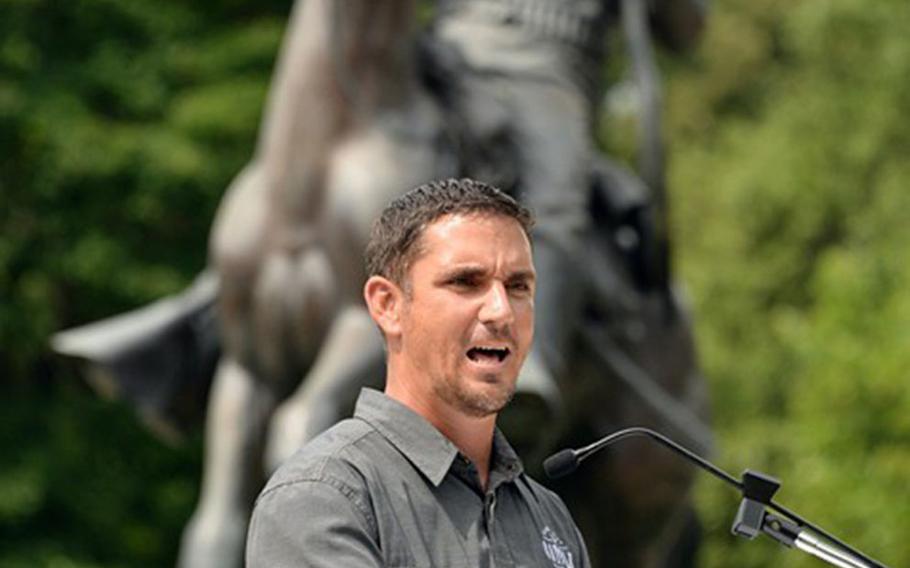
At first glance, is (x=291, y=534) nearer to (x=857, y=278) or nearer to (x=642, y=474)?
(x=642, y=474)

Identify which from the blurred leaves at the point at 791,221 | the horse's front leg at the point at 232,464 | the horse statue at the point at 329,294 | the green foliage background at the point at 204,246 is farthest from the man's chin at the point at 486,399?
the blurred leaves at the point at 791,221

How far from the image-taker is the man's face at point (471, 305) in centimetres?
272

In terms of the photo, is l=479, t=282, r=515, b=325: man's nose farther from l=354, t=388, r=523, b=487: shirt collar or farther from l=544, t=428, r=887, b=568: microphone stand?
l=544, t=428, r=887, b=568: microphone stand

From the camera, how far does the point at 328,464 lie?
2.66 metres

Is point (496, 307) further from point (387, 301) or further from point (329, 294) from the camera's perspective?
point (329, 294)

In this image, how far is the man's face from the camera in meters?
2.72

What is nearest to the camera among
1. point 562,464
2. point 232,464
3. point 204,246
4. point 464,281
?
point 464,281

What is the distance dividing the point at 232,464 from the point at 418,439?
6.78 m

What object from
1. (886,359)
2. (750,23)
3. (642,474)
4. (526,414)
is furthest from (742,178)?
(526,414)

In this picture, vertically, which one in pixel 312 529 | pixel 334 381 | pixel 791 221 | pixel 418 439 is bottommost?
pixel 312 529

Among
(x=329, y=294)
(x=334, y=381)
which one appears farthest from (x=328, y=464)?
(x=329, y=294)

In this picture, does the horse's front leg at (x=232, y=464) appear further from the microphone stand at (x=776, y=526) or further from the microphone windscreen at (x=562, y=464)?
the microphone stand at (x=776, y=526)

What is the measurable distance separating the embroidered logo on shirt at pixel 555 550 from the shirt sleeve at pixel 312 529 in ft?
0.78

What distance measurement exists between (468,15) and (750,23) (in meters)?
23.6
